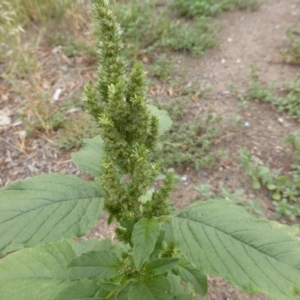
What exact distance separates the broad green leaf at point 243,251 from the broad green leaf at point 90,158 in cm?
41

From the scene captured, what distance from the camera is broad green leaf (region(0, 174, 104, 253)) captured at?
102 cm

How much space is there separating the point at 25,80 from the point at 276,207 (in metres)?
2.60

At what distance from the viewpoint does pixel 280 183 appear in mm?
2615

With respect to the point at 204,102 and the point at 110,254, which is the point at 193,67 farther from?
the point at 110,254

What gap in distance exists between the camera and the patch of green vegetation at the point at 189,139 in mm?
2828

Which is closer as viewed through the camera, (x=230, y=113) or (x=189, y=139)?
(x=189, y=139)

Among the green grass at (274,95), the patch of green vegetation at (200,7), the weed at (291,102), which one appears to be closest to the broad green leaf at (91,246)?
the green grass at (274,95)

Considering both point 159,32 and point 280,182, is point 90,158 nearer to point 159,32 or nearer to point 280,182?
point 280,182

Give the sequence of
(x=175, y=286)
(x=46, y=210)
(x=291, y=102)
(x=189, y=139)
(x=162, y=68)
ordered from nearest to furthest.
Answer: (x=46, y=210), (x=175, y=286), (x=189, y=139), (x=291, y=102), (x=162, y=68)

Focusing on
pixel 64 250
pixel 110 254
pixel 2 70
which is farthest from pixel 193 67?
pixel 110 254

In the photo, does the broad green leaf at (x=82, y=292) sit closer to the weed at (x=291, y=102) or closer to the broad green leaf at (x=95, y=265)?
the broad green leaf at (x=95, y=265)

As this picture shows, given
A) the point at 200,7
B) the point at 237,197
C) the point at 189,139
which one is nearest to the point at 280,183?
the point at 237,197

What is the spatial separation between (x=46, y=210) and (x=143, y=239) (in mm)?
300

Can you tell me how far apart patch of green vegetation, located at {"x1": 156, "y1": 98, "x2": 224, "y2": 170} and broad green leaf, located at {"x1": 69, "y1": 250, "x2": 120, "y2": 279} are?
1.57 meters
